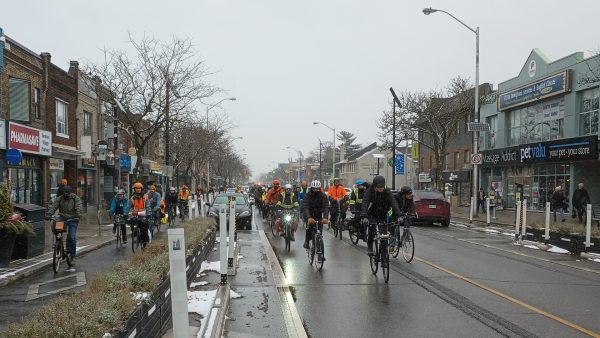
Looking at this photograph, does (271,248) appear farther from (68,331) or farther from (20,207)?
(68,331)

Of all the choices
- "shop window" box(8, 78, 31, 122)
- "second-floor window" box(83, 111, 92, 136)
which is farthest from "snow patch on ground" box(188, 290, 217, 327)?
"second-floor window" box(83, 111, 92, 136)

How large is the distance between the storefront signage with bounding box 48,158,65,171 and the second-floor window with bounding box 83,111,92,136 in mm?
3447

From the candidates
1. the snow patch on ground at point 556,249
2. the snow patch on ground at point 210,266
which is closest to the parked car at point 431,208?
the snow patch on ground at point 556,249

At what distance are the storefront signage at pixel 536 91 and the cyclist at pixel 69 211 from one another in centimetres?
2565

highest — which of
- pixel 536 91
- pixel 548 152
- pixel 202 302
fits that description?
pixel 536 91

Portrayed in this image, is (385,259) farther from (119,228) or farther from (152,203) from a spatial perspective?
(119,228)

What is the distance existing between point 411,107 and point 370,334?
33250mm

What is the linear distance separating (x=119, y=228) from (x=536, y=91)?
84.3ft

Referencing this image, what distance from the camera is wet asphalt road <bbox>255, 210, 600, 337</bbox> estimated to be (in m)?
6.38

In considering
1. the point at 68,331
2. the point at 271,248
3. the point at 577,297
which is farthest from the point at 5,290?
the point at 577,297

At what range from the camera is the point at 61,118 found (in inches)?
1049

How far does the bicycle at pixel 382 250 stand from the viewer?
9.36m

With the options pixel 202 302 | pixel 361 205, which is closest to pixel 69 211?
pixel 202 302

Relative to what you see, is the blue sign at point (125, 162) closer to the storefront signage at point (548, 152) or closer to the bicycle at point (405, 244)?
the storefront signage at point (548, 152)
